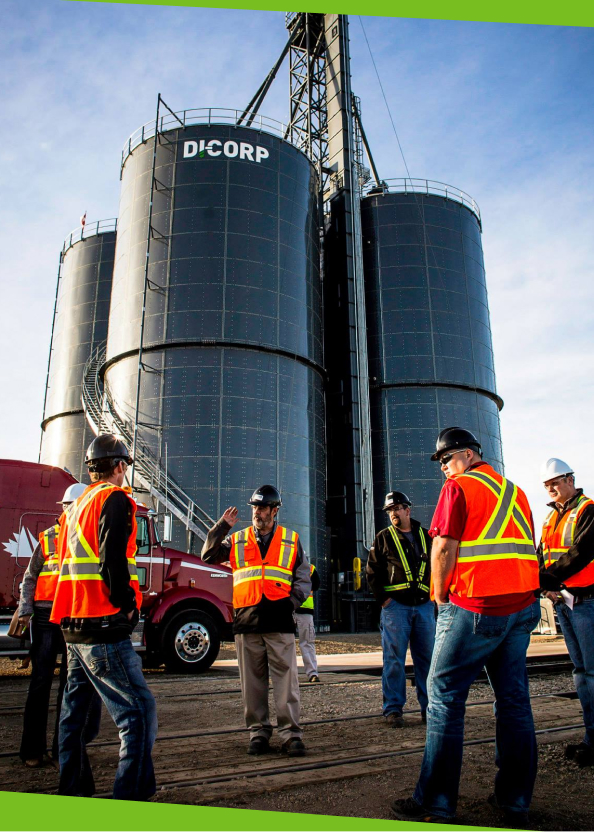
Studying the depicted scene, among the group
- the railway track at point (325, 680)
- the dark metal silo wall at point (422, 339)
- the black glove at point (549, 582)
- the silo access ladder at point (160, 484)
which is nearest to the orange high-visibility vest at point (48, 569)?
the railway track at point (325, 680)

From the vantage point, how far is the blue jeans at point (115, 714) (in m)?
3.51

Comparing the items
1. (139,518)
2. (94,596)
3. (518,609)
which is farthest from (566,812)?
(139,518)

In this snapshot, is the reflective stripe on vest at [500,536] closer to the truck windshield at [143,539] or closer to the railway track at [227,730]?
the railway track at [227,730]

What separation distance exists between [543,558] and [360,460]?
62.6 ft

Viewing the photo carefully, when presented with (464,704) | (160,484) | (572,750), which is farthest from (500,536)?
(160,484)

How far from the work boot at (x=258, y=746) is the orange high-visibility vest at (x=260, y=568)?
0.98 metres

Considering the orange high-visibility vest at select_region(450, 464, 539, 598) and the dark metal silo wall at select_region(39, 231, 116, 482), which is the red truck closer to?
the orange high-visibility vest at select_region(450, 464, 539, 598)

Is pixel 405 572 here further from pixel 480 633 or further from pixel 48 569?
pixel 48 569

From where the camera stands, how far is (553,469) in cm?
554

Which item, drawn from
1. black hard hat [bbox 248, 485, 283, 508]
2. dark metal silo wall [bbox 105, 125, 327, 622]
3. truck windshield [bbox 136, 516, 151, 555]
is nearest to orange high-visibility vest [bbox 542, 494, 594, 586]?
black hard hat [bbox 248, 485, 283, 508]

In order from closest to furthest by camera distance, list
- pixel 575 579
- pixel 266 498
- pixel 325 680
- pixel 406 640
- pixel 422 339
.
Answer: pixel 575 579 → pixel 266 498 → pixel 406 640 → pixel 325 680 → pixel 422 339

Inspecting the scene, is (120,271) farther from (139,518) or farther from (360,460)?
(139,518)

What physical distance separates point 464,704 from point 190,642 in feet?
27.0

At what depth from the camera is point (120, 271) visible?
23.8m
